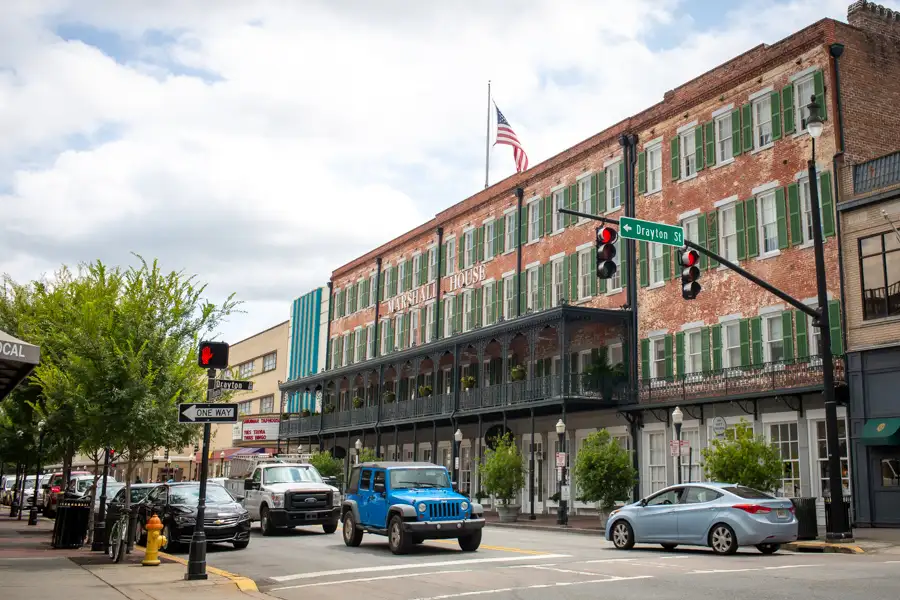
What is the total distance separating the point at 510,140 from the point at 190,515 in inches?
1029

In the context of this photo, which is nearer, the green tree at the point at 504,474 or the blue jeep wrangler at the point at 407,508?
the blue jeep wrangler at the point at 407,508

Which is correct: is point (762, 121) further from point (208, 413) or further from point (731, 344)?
point (208, 413)

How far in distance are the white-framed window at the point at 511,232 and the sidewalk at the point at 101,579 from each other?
86.4 ft

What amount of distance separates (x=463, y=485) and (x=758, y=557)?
29367 mm

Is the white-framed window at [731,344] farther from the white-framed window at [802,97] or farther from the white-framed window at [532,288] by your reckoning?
the white-framed window at [532,288]

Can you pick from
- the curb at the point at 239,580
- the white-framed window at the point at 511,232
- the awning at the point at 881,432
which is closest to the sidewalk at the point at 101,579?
the curb at the point at 239,580

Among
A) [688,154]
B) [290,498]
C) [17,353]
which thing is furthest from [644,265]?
[17,353]

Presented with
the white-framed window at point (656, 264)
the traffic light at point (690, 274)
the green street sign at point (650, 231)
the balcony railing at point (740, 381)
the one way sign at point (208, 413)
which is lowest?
the one way sign at point (208, 413)

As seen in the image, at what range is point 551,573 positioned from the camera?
48.2 feet

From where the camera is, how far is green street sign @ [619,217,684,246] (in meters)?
18.4

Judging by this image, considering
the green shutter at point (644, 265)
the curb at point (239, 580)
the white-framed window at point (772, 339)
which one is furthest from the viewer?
the green shutter at point (644, 265)

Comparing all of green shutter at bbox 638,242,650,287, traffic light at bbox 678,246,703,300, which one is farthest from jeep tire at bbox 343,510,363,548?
green shutter at bbox 638,242,650,287

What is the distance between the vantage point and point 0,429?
1447 inches

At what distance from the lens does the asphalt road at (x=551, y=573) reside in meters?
12.0
